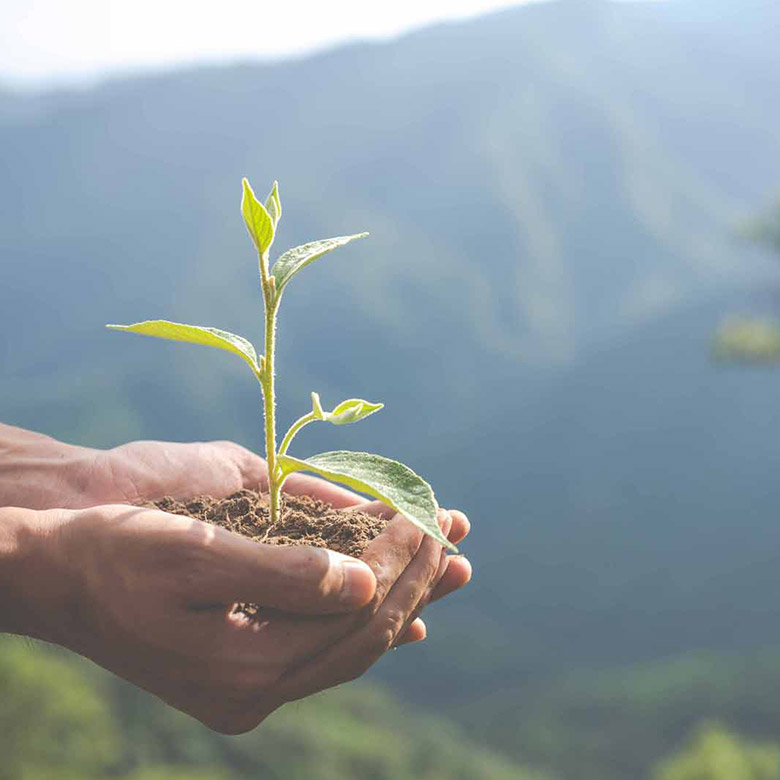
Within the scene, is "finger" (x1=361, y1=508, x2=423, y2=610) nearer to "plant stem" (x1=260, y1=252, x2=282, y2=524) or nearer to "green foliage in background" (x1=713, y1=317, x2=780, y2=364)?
"plant stem" (x1=260, y1=252, x2=282, y2=524)

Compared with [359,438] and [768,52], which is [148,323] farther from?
[768,52]

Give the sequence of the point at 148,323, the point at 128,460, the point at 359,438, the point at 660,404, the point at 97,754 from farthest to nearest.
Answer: the point at 660,404
the point at 359,438
the point at 97,754
the point at 128,460
the point at 148,323

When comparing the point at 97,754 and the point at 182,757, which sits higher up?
the point at 97,754

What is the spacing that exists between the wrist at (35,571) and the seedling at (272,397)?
0.26m

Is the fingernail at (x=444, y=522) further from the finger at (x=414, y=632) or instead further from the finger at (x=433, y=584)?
the finger at (x=414, y=632)

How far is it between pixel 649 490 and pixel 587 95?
29.3 feet

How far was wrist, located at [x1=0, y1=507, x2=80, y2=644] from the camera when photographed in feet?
3.49

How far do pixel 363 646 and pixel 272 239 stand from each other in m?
0.53

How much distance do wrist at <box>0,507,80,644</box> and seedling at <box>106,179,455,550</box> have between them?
0.86 feet

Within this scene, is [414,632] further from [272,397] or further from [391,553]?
[272,397]

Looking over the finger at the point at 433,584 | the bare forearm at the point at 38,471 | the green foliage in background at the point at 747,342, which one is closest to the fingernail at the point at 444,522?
the finger at the point at 433,584

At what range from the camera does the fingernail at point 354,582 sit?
1003 millimetres

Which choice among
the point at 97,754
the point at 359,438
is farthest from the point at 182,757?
the point at 359,438

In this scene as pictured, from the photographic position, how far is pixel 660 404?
13.1 metres
